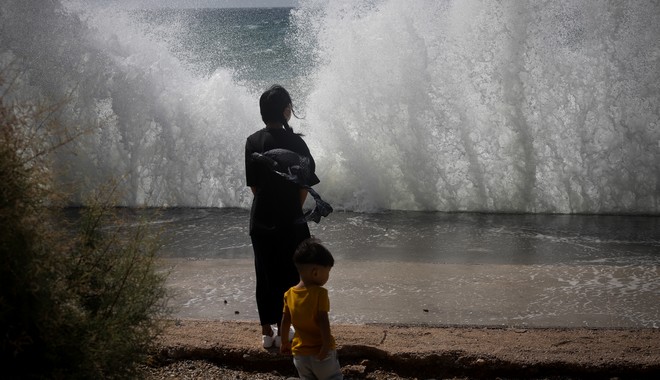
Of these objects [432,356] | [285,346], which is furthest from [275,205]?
[432,356]

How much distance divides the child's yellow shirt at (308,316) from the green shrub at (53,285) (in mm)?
595

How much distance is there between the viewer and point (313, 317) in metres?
3.49

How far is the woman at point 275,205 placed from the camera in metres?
4.31

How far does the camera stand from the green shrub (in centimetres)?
261

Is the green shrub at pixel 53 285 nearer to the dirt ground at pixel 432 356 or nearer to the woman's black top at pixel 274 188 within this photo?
the dirt ground at pixel 432 356

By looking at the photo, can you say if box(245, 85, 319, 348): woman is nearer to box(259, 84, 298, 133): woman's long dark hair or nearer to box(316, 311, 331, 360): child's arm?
box(259, 84, 298, 133): woman's long dark hair

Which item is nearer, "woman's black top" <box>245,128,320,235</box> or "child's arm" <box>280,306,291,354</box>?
"child's arm" <box>280,306,291,354</box>

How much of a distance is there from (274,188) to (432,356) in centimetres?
118

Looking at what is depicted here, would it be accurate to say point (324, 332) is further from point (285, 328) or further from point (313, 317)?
point (285, 328)

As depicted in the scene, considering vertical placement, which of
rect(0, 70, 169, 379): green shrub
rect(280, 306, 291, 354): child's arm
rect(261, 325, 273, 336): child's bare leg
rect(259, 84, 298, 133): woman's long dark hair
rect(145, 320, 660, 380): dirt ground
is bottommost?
rect(145, 320, 660, 380): dirt ground

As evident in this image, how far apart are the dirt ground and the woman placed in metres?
0.21

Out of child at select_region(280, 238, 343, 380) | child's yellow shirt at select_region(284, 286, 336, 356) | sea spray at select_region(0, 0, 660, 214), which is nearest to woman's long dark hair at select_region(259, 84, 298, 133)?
child at select_region(280, 238, 343, 380)

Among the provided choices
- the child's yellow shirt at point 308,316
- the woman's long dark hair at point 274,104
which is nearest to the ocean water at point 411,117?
the woman's long dark hair at point 274,104

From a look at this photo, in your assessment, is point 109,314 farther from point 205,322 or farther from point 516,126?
point 516,126
